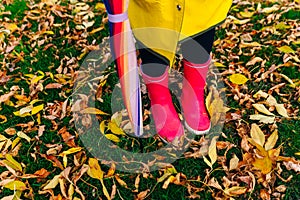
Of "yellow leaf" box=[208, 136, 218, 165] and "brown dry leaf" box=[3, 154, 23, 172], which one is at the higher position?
"yellow leaf" box=[208, 136, 218, 165]

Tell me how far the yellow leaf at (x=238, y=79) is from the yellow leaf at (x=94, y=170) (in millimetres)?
878

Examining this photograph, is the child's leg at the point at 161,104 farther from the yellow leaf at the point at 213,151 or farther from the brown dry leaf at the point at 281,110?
the brown dry leaf at the point at 281,110

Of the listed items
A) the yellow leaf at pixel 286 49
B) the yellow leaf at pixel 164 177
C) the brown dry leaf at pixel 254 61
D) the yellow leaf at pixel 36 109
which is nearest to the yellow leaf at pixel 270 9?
the yellow leaf at pixel 286 49

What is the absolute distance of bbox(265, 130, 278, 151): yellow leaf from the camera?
1.97 metres

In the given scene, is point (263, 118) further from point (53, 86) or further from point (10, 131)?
point (10, 131)

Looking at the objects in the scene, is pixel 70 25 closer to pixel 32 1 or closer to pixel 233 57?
pixel 32 1

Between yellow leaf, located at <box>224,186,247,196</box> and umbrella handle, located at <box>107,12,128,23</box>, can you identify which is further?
yellow leaf, located at <box>224,186,247,196</box>

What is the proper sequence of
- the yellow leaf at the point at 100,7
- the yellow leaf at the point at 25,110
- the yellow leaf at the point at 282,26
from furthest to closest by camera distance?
the yellow leaf at the point at 100,7, the yellow leaf at the point at 282,26, the yellow leaf at the point at 25,110

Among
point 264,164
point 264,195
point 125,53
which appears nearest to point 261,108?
point 264,164

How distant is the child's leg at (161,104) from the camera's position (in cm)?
188

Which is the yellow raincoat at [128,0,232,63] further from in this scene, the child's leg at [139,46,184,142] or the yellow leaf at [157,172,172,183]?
the yellow leaf at [157,172,172,183]

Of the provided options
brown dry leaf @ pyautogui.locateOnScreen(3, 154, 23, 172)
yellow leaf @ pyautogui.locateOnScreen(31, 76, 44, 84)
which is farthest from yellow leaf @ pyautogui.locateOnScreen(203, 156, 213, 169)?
yellow leaf @ pyautogui.locateOnScreen(31, 76, 44, 84)

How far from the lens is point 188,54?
190cm

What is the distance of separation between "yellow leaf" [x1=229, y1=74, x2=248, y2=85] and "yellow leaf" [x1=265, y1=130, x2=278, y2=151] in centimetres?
39
